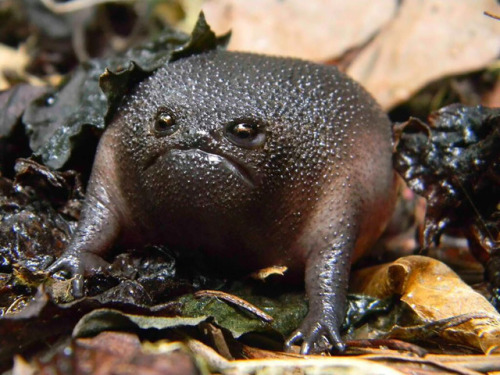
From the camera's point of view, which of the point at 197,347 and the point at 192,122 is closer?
the point at 197,347

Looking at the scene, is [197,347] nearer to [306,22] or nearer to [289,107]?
[289,107]

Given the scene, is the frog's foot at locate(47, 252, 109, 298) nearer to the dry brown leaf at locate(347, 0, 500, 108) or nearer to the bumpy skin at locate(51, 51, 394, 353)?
the bumpy skin at locate(51, 51, 394, 353)

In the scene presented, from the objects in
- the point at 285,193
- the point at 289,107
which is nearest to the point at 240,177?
the point at 285,193

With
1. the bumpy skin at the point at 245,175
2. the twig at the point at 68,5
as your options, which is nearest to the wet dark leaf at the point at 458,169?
the bumpy skin at the point at 245,175

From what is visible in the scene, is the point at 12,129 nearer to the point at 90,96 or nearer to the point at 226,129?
the point at 90,96

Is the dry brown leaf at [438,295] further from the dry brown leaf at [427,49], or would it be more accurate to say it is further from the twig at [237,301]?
the dry brown leaf at [427,49]

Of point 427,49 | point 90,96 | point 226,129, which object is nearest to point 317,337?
point 226,129

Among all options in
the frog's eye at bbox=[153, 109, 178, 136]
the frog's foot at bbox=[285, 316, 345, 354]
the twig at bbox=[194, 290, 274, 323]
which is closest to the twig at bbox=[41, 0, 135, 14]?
the frog's eye at bbox=[153, 109, 178, 136]
